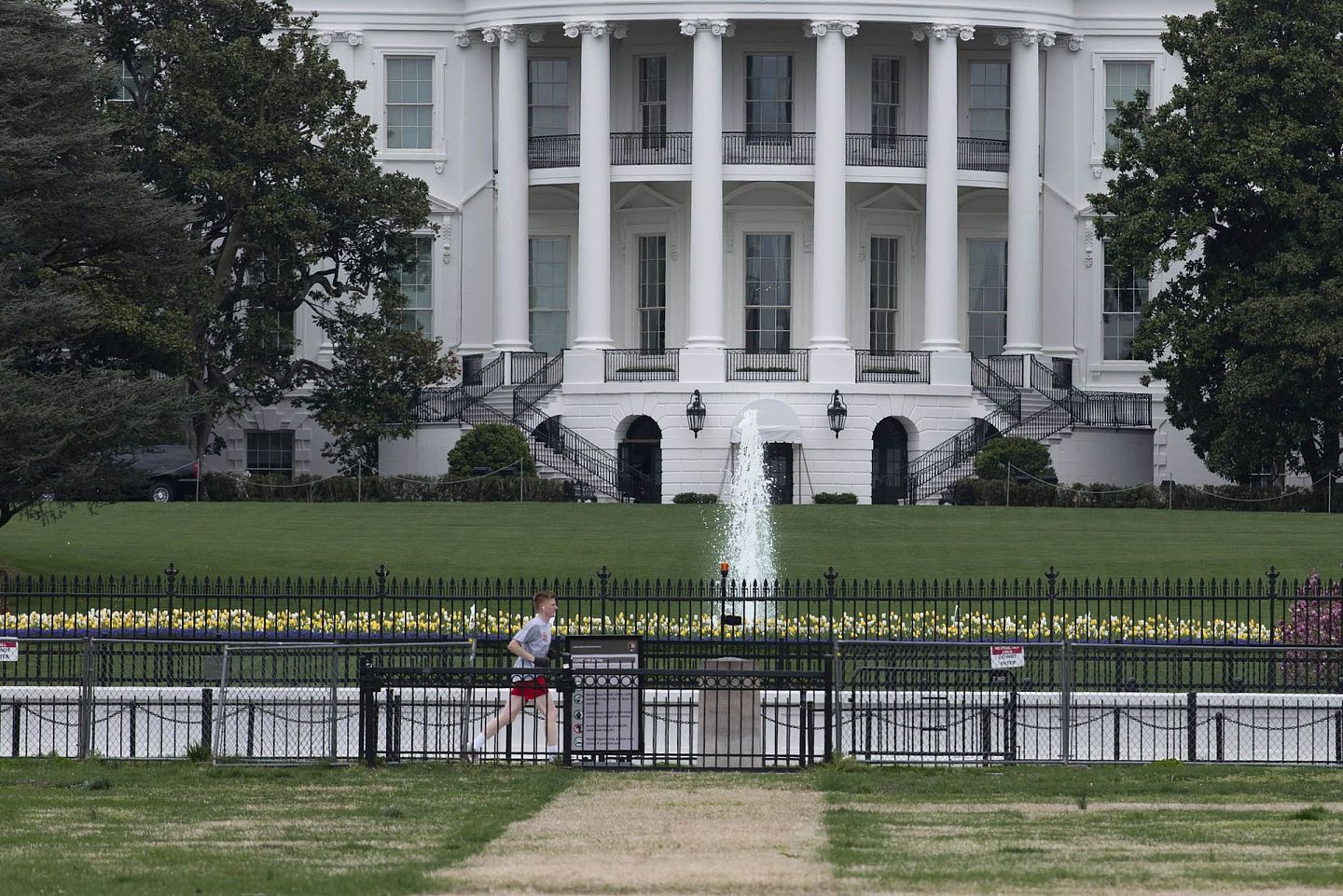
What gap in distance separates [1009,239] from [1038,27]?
15.0 feet

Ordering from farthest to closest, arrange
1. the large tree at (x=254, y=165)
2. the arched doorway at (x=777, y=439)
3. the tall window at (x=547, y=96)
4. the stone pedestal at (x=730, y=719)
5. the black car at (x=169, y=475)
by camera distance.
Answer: the tall window at (x=547, y=96)
the arched doorway at (x=777, y=439)
the black car at (x=169, y=475)
the large tree at (x=254, y=165)
the stone pedestal at (x=730, y=719)

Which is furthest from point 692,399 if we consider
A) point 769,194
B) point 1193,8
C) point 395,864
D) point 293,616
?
point 395,864

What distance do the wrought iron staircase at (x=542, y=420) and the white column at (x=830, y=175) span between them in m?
5.37

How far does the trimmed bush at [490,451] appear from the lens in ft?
171

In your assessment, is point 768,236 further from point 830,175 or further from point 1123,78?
point 1123,78

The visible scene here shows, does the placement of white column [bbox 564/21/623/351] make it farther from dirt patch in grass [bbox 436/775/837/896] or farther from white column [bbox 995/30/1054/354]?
dirt patch in grass [bbox 436/775/837/896]

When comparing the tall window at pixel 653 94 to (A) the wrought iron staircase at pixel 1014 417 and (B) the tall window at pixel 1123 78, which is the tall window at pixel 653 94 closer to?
(A) the wrought iron staircase at pixel 1014 417

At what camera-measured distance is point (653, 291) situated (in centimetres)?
6147

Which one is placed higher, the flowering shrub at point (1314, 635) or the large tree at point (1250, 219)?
the large tree at point (1250, 219)

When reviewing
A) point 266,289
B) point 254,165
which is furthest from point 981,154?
point 254,165

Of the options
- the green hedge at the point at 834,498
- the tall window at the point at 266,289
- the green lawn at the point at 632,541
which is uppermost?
the tall window at the point at 266,289

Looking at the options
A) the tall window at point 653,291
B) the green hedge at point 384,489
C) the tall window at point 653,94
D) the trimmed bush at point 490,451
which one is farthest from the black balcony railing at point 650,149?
the green hedge at point 384,489

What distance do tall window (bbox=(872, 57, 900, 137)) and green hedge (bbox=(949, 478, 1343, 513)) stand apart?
39.2ft

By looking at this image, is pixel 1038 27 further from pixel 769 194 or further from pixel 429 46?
pixel 429 46
